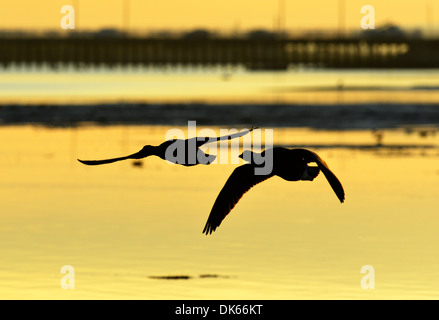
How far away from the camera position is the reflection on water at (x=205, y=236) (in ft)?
63.0

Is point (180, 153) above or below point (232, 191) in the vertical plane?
above

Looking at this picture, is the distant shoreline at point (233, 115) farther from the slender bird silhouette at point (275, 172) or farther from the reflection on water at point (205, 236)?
the slender bird silhouette at point (275, 172)

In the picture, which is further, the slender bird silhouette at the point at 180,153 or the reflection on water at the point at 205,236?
the reflection on water at the point at 205,236

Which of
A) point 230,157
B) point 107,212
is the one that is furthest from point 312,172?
point 230,157

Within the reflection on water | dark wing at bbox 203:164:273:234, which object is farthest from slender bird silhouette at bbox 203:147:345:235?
the reflection on water

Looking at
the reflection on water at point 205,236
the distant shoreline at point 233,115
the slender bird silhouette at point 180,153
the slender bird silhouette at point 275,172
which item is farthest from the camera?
the distant shoreline at point 233,115

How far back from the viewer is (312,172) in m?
15.6

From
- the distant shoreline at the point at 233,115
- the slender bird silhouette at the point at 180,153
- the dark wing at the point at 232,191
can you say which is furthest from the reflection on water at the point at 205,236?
the distant shoreline at the point at 233,115

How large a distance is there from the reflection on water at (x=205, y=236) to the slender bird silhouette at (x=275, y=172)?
194 centimetres

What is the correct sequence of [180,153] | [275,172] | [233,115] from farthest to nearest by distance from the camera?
1. [233,115]
2. [275,172]
3. [180,153]

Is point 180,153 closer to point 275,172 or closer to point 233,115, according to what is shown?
point 275,172

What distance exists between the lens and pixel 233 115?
70.2m

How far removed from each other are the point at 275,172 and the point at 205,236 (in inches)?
296

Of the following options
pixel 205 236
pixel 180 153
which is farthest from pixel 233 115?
pixel 180 153
